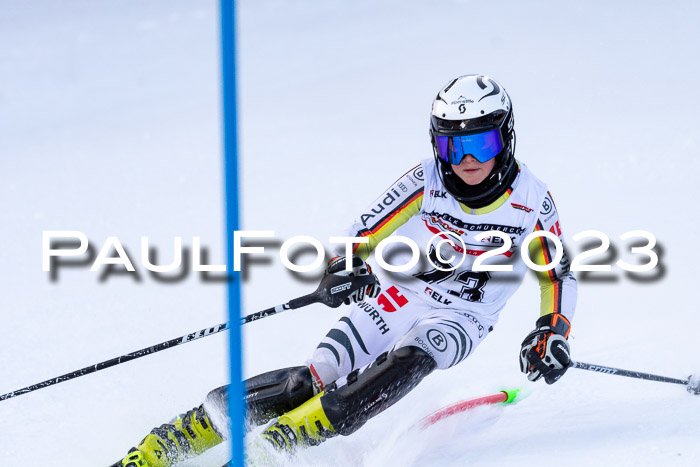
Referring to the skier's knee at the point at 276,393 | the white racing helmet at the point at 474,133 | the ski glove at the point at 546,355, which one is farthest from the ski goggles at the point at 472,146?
the skier's knee at the point at 276,393

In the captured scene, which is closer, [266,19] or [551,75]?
[551,75]

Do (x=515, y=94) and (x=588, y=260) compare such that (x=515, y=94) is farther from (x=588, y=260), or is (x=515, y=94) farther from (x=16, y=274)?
(x=16, y=274)

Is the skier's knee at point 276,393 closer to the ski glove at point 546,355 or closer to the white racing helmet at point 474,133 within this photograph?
the ski glove at point 546,355

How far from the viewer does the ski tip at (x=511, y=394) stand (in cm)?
364

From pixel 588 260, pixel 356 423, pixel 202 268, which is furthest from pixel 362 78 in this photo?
pixel 356 423

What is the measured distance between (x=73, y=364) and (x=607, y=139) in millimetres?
4673

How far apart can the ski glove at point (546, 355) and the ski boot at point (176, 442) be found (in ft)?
3.74

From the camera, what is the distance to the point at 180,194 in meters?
6.48

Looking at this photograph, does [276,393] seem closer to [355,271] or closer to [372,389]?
[372,389]

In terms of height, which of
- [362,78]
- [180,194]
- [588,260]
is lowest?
[588,260]

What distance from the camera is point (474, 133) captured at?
10.2 ft

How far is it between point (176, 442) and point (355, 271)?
878 mm

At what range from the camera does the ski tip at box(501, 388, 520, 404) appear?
3.64 m

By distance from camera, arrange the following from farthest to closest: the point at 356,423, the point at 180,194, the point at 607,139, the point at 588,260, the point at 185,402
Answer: the point at 607,139 → the point at 180,194 → the point at 588,260 → the point at 185,402 → the point at 356,423
